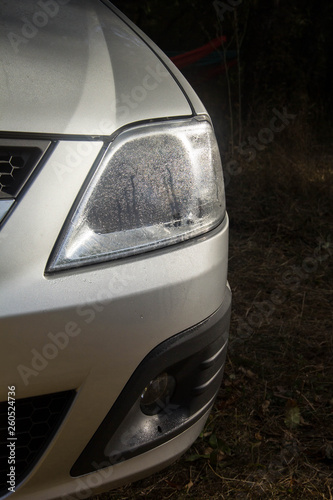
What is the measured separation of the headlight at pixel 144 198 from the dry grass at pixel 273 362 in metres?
0.84

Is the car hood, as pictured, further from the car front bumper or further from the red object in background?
the red object in background

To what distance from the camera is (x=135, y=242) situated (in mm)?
1181

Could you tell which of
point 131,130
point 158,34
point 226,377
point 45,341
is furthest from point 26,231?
point 158,34

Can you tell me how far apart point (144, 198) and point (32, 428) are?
0.54m

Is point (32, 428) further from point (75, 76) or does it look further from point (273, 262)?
point (273, 262)

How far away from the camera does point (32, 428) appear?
1.16 meters

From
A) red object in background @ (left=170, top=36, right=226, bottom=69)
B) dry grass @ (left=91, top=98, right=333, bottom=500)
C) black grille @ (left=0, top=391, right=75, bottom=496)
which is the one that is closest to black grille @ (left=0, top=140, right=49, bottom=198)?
black grille @ (left=0, top=391, right=75, bottom=496)

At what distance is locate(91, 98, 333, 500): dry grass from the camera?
168cm

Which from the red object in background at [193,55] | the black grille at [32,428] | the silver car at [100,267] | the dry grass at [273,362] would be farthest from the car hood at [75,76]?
the red object in background at [193,55]

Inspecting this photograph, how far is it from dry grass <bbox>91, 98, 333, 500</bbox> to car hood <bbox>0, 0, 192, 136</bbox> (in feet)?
3.56

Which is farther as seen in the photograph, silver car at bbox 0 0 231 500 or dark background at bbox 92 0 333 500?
dark background at bbox 92 0 333 500

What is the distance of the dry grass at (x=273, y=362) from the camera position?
1677mm

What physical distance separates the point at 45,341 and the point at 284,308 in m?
1.85

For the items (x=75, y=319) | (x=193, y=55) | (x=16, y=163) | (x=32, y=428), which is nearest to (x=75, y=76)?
(x=16, y=163)
